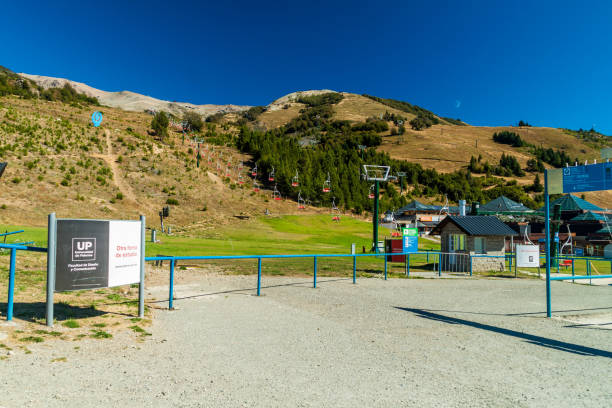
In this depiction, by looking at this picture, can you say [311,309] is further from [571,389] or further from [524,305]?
[524,305]

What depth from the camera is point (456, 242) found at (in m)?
26.0

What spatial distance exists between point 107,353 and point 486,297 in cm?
1177

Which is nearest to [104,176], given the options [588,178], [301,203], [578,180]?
[301,203]

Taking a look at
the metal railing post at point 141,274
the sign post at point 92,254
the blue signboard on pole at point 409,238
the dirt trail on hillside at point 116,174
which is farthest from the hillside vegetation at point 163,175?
the sign post at point 92,254

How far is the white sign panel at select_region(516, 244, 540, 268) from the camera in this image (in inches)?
843

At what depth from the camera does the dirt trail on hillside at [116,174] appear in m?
54.0

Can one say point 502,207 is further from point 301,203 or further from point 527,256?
point 527,256

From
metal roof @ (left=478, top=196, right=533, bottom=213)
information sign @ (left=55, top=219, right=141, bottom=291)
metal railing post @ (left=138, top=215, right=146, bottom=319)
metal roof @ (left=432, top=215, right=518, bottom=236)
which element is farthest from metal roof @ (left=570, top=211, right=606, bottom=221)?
information sign @ (left=55, top=219, right=141, bottom=291)

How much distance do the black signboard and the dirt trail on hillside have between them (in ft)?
163

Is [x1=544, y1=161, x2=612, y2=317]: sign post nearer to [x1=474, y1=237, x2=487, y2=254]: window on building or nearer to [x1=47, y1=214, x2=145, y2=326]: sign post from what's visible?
[x1=47, y1=214, x2=145, y2=326]: sign post

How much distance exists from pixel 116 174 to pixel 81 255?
5858 centimetres

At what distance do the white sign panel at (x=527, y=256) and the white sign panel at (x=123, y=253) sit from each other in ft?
67.0

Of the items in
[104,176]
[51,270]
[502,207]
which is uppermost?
[104,176]

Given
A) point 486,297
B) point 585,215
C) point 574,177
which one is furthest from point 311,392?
point 585,215
